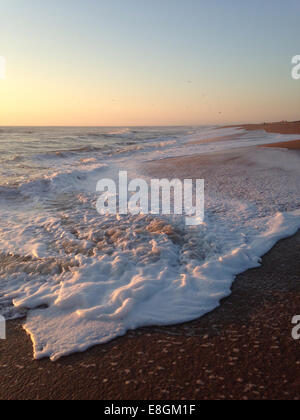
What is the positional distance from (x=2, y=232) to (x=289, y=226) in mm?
5321

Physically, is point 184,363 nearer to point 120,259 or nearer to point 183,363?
point 183,363

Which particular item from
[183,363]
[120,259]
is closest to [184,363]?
[183,363]

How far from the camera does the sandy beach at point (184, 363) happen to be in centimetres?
198

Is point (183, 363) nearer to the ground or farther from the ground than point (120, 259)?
nearer to the ground

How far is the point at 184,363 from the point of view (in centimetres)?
219

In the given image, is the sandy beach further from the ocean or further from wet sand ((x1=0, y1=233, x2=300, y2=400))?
the ocean

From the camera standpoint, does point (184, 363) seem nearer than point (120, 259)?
Yes

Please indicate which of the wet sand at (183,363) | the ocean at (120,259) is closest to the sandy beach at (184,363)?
the wet sand at (183,363)

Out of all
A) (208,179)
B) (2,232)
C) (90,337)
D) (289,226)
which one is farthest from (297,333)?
(208,179)

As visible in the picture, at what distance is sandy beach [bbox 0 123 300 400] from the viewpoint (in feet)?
6.48

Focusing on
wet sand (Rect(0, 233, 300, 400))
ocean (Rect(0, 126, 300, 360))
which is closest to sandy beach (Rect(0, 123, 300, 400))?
wet sand (Rect(0, 233, 300, 400))

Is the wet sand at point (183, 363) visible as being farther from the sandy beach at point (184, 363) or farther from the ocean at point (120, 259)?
Result: the ocean at point (120, 259)
